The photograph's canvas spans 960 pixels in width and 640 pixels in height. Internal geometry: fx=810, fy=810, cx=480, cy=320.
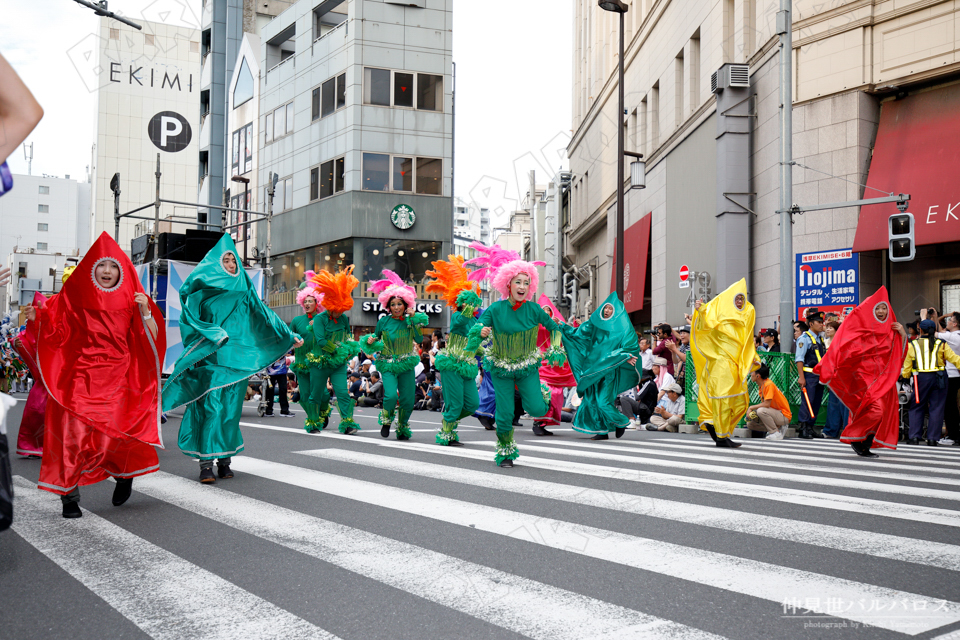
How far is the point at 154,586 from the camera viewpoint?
3.59 meters

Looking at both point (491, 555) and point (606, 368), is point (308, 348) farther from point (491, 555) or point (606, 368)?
point (491, 555)

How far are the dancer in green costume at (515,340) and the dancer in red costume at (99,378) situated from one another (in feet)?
10.4

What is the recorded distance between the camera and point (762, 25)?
1989 centimetres

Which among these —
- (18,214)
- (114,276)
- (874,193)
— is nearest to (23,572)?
(114,276)

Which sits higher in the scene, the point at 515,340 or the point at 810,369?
the point at 515,340

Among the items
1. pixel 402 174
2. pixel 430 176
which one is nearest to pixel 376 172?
pixel 402 174

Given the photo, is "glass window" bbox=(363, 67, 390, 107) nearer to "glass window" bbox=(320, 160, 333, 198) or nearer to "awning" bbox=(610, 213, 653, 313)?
"glass window" bbox=(320, 160, 333, 198)

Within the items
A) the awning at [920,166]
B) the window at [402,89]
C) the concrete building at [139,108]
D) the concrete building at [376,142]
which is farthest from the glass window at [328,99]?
the awning at [920,166]

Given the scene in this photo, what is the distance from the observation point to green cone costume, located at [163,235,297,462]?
646 cm

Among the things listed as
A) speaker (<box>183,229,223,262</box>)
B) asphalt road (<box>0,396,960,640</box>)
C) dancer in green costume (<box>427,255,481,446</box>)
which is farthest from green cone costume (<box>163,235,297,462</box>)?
speaker (<box>183,229,223,262</box>)

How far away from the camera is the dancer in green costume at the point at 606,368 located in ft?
34.0

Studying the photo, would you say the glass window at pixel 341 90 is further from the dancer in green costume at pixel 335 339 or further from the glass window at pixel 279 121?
the dancer in green costume at pixel 335 339

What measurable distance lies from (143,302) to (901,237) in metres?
12.3

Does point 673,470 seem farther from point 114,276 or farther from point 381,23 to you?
point 381,23
